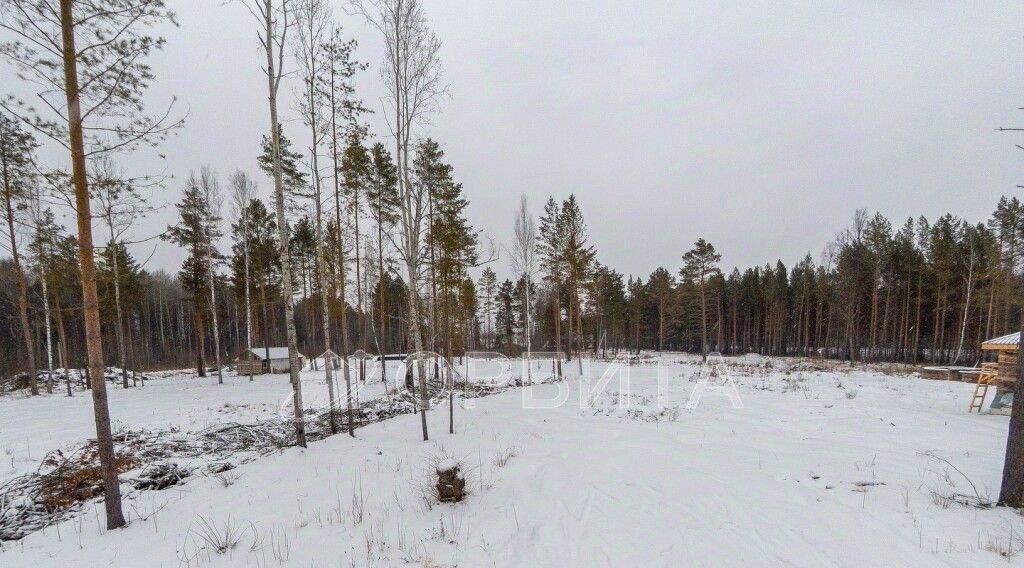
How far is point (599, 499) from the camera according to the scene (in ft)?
18.0

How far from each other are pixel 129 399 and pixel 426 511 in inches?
768

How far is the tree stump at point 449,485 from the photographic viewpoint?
5.58 m

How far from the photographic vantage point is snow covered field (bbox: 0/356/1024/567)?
163 inches

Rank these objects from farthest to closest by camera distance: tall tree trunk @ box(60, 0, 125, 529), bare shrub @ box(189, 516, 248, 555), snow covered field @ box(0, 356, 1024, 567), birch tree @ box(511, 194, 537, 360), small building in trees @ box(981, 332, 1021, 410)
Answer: birch tree @ box(511, 194, 537, 360) < small building in trees @ box(981, 332, 1021, 410) < tall tree trunk @ box(60, 0, 125, 529) < bare shrub @ box(189, 516, 248, 555) < snow covered field @ box(0, 356, 1024, 567)

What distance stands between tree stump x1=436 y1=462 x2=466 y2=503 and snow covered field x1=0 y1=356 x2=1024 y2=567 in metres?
0.14

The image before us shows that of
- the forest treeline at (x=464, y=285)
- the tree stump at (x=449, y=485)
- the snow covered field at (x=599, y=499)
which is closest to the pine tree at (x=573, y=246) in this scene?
the forest treeline at (x=464, y=285)

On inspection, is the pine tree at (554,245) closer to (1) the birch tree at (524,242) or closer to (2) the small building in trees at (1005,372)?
(1) the birch tree at (524,242)

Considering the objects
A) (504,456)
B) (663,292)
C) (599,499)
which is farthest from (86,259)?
(663,292)

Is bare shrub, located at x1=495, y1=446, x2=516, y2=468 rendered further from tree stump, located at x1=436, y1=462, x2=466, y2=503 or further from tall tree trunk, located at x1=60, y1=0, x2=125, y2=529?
tall tree trunk, located at x1=60, y1=0, x2=125, y2=529

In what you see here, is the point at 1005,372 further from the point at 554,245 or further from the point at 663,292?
the point at 663,292

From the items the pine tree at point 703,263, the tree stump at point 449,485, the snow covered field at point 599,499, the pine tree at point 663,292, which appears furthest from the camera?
the pine tree at point 663,292

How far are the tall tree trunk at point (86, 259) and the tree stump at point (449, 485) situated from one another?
4.47m

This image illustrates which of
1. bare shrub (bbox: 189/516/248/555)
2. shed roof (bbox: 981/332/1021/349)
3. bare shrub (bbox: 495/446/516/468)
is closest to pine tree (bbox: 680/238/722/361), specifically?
shed roof (bbox: 981/332/1021/349)

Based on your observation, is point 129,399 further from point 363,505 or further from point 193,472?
point 363,505
